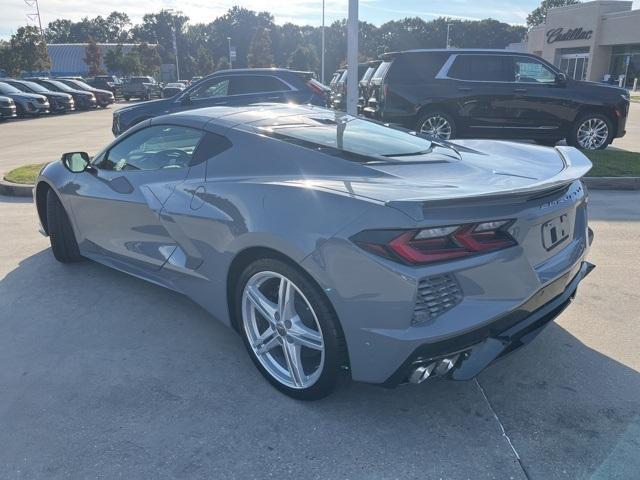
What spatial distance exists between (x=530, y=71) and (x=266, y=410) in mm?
9537

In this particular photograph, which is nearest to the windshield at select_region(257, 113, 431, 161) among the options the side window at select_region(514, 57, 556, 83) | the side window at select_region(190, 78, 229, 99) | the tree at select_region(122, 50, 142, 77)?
the side window at select_region(514, 57, 556, 83)

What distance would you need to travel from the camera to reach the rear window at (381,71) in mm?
10625

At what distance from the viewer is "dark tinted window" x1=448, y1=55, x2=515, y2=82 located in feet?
34.1

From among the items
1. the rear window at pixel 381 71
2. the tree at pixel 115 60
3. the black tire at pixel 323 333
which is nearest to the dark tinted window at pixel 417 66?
the rear window at pixel 381 71

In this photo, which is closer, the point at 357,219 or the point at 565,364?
the point at 357,219

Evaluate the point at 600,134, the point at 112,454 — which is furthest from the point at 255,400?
the point at 600,134

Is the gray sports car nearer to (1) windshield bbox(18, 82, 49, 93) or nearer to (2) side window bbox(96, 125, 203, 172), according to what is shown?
(2) side window bbox(96, 125, 203, 172)

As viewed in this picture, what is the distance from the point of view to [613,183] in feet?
Answer: 25.1

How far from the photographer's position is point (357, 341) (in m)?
2.48

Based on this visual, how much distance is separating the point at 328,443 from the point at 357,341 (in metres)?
0.52

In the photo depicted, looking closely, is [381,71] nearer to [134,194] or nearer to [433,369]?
[134,194]

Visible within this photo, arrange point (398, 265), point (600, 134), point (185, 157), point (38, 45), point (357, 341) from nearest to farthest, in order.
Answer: point (398, 265) < point (357, 341) < point (185, 157) < point (600, 134) < point (38, 45)

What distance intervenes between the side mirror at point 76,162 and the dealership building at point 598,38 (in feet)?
162

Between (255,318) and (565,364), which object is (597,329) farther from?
(255,318)
